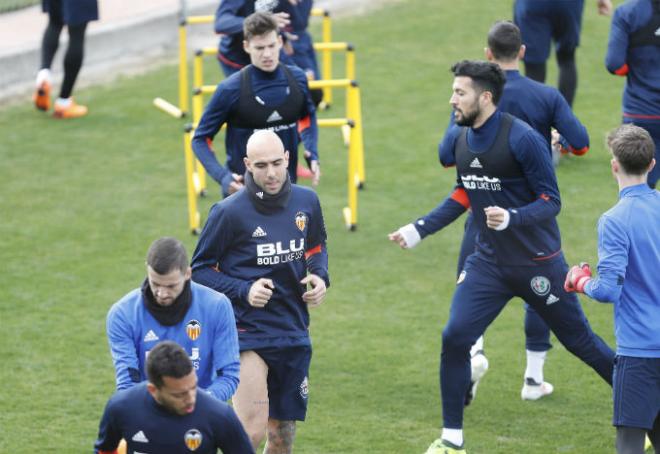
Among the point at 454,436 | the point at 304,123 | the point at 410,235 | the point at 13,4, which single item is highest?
the point at 410,235

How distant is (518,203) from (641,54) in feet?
9.92

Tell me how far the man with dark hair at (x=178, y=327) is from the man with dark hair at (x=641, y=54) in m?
4.85

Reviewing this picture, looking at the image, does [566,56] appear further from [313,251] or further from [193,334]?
[193,334]

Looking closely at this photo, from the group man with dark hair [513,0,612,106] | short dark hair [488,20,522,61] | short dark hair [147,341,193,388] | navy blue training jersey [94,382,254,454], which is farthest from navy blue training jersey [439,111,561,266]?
man with dark hair [513,0,612,106]

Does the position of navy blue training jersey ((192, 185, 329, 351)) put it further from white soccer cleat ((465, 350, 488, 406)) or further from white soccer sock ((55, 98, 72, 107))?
white soccer sock ((55, 98, 72, 107))

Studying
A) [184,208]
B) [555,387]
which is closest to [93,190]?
[184,208]

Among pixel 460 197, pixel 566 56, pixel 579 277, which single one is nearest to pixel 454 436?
pixel 460 197

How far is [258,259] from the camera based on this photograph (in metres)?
7.29

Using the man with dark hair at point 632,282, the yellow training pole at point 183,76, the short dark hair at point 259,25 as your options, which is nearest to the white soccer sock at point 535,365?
the man with dark hair at point 632,282

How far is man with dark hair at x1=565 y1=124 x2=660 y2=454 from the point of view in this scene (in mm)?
6777

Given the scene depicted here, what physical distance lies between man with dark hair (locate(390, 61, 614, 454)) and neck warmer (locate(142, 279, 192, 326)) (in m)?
2.04

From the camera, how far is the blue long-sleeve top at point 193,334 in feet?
20.8

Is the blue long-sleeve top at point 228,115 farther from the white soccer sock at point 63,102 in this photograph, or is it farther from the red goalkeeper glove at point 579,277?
the white soccer sock at point 63,102

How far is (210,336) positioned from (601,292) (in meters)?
1.95
